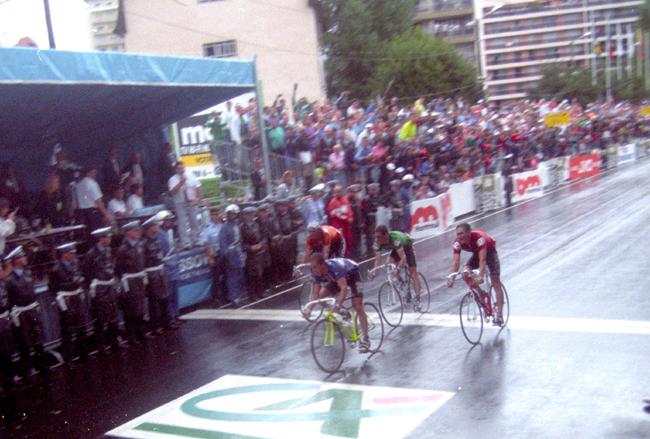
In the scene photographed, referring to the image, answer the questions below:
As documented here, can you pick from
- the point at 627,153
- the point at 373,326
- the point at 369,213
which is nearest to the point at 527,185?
the point at 369,213

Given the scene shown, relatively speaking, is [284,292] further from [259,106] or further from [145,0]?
[145,0]

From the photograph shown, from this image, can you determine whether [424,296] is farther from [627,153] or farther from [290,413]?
[627,153]

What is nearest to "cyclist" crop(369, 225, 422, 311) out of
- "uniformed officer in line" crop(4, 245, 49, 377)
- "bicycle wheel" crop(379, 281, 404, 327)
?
"bicycle wheel" crop(379, 281, 404, 327)

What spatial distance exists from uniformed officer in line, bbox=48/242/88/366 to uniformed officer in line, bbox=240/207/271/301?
156 inches

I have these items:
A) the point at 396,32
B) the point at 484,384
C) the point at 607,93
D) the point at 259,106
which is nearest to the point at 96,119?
the point at 259,106

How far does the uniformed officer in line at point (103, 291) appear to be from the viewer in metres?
11.4

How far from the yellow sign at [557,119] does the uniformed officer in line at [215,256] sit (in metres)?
25.8

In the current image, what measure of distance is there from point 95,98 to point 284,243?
5110 mm

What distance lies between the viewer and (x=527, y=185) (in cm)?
2841

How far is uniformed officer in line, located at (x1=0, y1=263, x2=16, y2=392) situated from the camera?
9.71 meters

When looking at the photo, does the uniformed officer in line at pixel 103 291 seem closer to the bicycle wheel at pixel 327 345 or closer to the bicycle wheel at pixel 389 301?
the bicycle wheel at pixel 327 345

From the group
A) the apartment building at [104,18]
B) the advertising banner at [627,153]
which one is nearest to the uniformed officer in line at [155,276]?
the advertising banner at [627,153]

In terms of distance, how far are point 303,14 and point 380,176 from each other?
831 inches

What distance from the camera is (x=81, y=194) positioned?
13.8m
